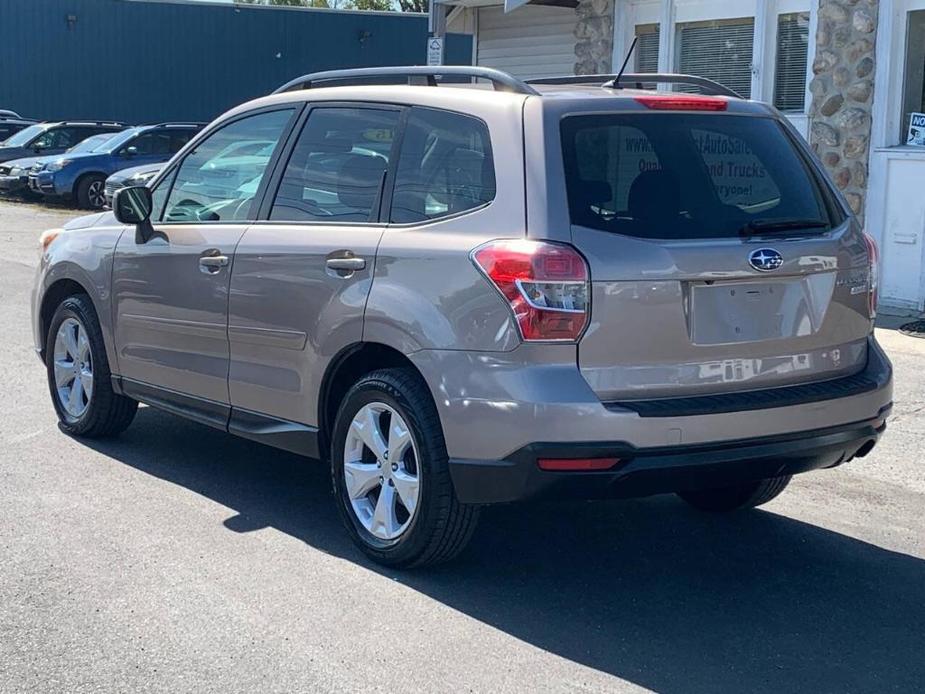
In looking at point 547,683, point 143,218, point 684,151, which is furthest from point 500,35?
point 547,683

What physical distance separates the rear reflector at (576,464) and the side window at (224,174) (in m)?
2.10

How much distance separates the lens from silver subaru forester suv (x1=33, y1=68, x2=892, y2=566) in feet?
14.7

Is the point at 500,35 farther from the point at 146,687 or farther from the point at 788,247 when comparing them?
the point at 146,687

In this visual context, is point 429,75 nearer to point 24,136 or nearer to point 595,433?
point 595,433

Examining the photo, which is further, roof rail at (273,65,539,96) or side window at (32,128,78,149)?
side window at (32,128,78,149)

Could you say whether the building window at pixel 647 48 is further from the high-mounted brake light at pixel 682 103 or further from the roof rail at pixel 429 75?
the high-mounted brake light at pixel 682 103

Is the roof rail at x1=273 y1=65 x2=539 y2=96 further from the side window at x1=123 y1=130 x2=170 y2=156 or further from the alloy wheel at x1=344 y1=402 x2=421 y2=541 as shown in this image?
the side window at x1=123 y1=130 x2=170 y2=156

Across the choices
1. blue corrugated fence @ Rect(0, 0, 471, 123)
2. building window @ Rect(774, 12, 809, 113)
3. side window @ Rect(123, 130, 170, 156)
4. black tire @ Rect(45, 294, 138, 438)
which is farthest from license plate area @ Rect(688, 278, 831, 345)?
blue corrugated fence @ Rect(0, 0, 471, 123)

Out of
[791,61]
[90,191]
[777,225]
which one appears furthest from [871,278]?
[90,191]

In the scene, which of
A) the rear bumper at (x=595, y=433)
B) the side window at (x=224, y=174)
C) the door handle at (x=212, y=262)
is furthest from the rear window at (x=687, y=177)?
the door handle at (x=212, y=262)

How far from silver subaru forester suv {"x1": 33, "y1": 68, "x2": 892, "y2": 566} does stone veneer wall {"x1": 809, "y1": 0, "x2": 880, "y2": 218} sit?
20.2 ft

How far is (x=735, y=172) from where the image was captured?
5027 millimetres

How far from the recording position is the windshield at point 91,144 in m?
24.8

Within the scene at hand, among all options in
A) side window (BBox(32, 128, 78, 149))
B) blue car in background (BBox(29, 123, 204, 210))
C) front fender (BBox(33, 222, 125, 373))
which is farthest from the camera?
side window (BBox(32, 128, 78, 149))
